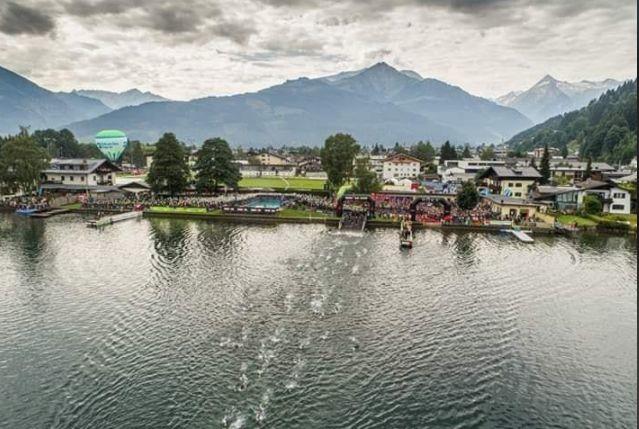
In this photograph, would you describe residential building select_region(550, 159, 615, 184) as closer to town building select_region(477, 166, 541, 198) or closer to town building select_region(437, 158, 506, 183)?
town building select_region(437, 158, 506, 183)

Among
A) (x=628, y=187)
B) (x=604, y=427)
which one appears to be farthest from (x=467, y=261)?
(x=628, y=187)

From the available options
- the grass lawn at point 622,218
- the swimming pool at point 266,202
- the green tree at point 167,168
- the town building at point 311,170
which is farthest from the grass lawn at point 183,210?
the town building at point 311,170

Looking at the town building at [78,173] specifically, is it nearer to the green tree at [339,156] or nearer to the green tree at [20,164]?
the green tree at [20,164]

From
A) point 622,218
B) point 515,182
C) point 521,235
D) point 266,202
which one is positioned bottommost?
point 521,235

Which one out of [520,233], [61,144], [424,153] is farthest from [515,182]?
[61,144]

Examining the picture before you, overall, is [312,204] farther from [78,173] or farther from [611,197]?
[78,173]

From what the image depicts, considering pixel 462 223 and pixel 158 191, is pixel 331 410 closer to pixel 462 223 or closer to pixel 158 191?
pixel 462 223
